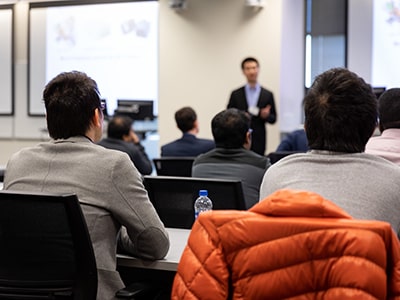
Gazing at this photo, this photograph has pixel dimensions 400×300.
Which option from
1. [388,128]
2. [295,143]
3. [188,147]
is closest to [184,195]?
[388,128]

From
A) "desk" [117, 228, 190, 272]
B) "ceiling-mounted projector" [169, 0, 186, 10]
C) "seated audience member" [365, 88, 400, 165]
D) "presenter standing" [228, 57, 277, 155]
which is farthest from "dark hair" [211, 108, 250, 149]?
"ceiling-mounted projector" [169, 0, 186, 10]

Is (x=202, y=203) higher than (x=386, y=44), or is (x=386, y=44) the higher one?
(x=386, y=44)

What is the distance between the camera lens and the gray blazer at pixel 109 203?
88.7 inches

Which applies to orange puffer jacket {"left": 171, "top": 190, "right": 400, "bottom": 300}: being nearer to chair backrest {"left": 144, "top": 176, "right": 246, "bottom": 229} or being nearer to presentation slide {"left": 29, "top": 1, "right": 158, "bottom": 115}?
chair backrest {"left": 144, "top": 176, "right": 246, "bottom": 229}

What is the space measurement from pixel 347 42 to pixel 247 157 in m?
4.56

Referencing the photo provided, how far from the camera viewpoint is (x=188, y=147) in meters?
5.42

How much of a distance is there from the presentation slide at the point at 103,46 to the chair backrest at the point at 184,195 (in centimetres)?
586

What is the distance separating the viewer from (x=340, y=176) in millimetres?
1841

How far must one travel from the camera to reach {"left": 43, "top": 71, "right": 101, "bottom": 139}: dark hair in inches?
95.1

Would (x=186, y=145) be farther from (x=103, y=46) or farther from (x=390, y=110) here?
(x=103, y=46)

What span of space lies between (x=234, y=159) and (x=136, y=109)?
491 centimetres

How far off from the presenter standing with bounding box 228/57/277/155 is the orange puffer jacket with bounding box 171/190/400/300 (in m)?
5.71

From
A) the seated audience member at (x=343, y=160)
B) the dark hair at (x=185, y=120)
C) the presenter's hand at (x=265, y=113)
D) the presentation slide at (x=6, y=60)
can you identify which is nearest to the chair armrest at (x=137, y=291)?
the seated audience member at (x=343, y=160)

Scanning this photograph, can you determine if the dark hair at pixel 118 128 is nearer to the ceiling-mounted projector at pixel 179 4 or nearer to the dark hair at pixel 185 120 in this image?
the dark hair at pixel 185 120
